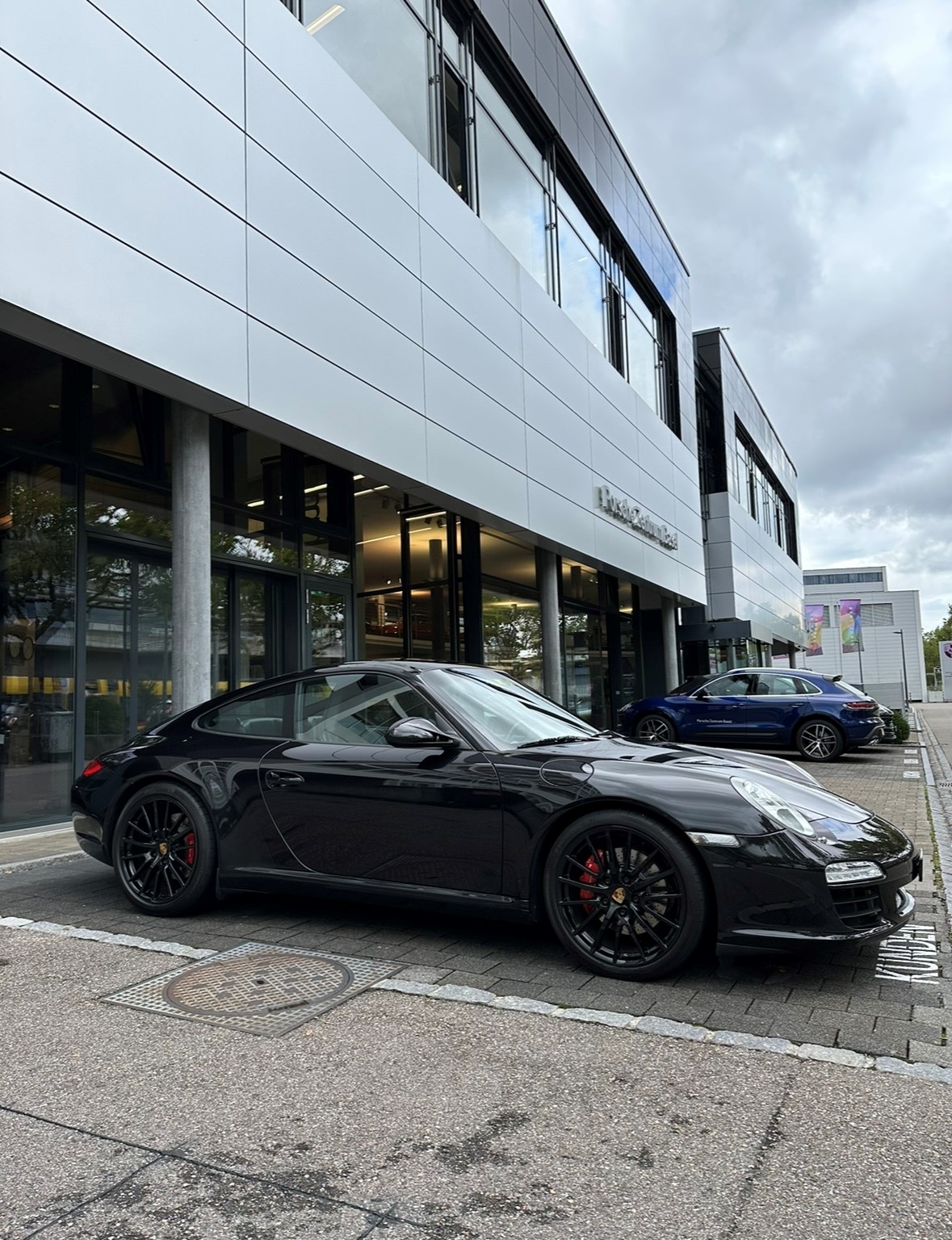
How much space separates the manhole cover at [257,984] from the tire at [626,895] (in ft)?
3.22

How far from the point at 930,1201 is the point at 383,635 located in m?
13.9


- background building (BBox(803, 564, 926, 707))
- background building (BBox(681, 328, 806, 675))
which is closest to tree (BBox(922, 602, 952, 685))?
background building (BBox(803, 564, 926, 707))

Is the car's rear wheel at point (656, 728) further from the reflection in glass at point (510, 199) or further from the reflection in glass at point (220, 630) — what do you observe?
the reflection in glass at point (510, 199)

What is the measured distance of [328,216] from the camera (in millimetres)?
9852

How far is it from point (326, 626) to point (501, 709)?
8.36m

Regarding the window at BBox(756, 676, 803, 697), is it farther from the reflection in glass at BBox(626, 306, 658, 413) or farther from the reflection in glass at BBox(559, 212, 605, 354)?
the reflection in glass at BBox(626, 306, 658, 413)

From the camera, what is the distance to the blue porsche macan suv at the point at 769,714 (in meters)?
14.8

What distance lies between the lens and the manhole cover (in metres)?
3.52

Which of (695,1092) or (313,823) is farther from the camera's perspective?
(313,823)

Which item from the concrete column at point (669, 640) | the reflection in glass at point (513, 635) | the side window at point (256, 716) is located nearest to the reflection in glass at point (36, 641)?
the side window at point (256, 716)

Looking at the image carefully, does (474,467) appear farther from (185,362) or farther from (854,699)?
(854,699)

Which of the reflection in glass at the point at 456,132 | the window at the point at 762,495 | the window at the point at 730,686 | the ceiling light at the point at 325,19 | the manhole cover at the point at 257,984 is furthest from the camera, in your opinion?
the window at the point at 762,495

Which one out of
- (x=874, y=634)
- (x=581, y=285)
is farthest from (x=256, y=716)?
(x=874, y=634)

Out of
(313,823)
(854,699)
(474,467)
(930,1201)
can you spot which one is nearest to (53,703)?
(313,823)
